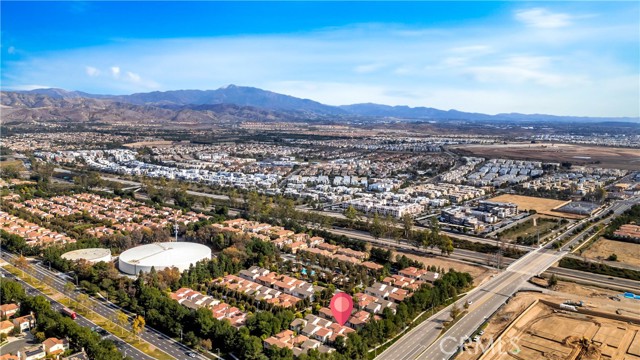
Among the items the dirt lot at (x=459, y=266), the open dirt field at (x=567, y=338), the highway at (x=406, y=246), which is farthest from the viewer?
the highway at (x=406, y=246)

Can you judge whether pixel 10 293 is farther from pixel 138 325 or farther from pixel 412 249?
pixel 412 249

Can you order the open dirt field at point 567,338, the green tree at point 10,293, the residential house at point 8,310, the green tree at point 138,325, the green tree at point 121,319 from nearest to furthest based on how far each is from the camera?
1. the open dirt field at point 567,338
2. the green tree at point 138,325
3. the green tree at point 121,319
4. the residential house at point 8,310
5. the green tree at point 10,293

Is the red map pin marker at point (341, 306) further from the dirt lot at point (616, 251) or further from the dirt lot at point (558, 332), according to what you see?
the dirt lot at point (616, 251)

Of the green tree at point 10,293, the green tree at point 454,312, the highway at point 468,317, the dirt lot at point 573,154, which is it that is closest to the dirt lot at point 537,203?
the highway at point 468,317

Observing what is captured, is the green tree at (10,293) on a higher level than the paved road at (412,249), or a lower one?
higher

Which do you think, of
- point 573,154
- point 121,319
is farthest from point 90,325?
point 573,154

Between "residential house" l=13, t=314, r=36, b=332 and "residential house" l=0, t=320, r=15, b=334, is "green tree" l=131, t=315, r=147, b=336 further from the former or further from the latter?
"residential house" l=0, t=320, r=15, b=334

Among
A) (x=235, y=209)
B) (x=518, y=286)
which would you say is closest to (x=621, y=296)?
(x=518, y=286)

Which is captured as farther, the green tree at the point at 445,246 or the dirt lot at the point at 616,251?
the green tree at the point at 445,246
